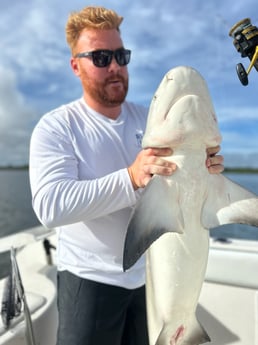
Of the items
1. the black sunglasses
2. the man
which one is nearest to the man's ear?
the man

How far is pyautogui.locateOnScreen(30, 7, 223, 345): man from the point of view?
1649mm

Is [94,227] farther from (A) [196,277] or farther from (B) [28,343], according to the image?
(B) [28,343]

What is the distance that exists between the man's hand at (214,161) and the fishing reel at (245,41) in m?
0.56

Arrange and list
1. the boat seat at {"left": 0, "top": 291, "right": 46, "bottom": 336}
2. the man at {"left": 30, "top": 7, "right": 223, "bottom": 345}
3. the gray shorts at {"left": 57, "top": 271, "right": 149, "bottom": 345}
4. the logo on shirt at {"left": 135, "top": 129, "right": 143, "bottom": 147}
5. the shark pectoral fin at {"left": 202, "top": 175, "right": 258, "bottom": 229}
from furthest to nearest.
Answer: the boat seat at {"left": 0, "top": 291, "right": 46, "bottom": 336} < the logo on shirt at {"left": 135, "top": 129, "right": 143, "bottom": 147} < the gray shorts at {"left": 57, "top": 271, "right": 149, "bottom": 345} < the man at {"left": 30, "top": 7, "right": 223, "bottom": 345} < the shark pectoral fin at {"left": 202, "top": 175, "right": 258, "bottom": 229}

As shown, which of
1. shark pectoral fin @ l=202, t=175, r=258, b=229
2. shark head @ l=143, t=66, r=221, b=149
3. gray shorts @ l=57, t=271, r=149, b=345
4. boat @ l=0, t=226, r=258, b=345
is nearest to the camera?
shark head @ l=143, t=66, r=221, b=149

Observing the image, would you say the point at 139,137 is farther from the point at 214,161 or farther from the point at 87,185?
the point at 214,161

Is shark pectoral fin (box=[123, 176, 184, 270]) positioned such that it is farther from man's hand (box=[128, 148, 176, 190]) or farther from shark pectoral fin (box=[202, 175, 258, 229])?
shark pectoral fin (box=[202, 175, 258, 229])

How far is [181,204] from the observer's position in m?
1.38

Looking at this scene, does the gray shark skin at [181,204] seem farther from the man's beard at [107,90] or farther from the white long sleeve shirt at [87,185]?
the man's beard at [107,90]

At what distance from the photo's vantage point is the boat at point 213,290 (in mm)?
2705

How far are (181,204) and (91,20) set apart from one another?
113 centimetres

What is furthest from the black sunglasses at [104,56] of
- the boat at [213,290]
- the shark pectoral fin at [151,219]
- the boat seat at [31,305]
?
the boat seat at [31,305]

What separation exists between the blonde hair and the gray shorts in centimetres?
130

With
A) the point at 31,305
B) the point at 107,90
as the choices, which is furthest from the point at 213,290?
the point at 107,90
